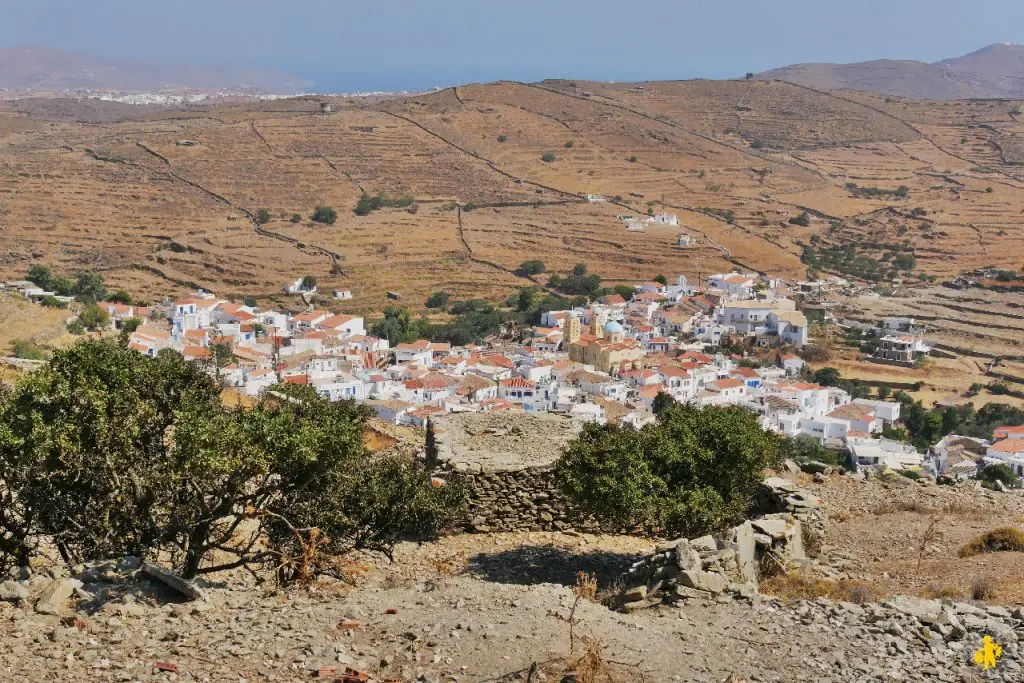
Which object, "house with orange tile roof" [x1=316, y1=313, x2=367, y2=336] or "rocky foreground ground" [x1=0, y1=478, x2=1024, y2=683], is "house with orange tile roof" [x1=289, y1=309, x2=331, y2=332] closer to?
"house with orange tile roof" [x1=316, y1=313, x2=367, y2=336]

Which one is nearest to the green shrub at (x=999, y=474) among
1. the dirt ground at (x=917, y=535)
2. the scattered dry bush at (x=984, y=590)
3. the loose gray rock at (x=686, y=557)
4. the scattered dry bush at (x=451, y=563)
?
the dirt ground at (x=917, y=535)

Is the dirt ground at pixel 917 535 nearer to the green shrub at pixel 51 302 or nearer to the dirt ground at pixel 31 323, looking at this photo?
the dirt ground at pixel 31 323

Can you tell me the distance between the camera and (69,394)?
8.03 metres

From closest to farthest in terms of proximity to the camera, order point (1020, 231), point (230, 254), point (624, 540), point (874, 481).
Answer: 1. point (624, 540)
2. point (874, 481)
3. point (230, 254)
4. point (1020, 231)

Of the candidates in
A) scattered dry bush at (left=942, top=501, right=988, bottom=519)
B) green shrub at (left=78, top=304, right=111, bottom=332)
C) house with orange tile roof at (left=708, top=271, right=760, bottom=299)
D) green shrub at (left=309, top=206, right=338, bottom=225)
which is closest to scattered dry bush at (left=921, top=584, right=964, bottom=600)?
scattered dry bush at (left=942, top=501, right=988, bottom=519)

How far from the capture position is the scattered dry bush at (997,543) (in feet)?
35.0

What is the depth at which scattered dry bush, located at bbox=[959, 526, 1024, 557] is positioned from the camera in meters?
10.7

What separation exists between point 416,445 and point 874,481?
21.5 feet

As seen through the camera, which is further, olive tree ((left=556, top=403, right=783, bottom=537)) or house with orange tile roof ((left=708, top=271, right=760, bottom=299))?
house with orange tile roof ((left=708, top=271, right=760, bottom=299))

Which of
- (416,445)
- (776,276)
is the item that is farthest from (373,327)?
(416,445)

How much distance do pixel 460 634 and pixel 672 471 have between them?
402 centimetres

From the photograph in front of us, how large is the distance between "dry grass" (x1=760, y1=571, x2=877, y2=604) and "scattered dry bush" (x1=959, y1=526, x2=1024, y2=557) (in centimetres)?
212

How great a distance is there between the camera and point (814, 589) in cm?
872

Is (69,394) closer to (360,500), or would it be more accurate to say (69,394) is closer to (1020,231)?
(360,500)
